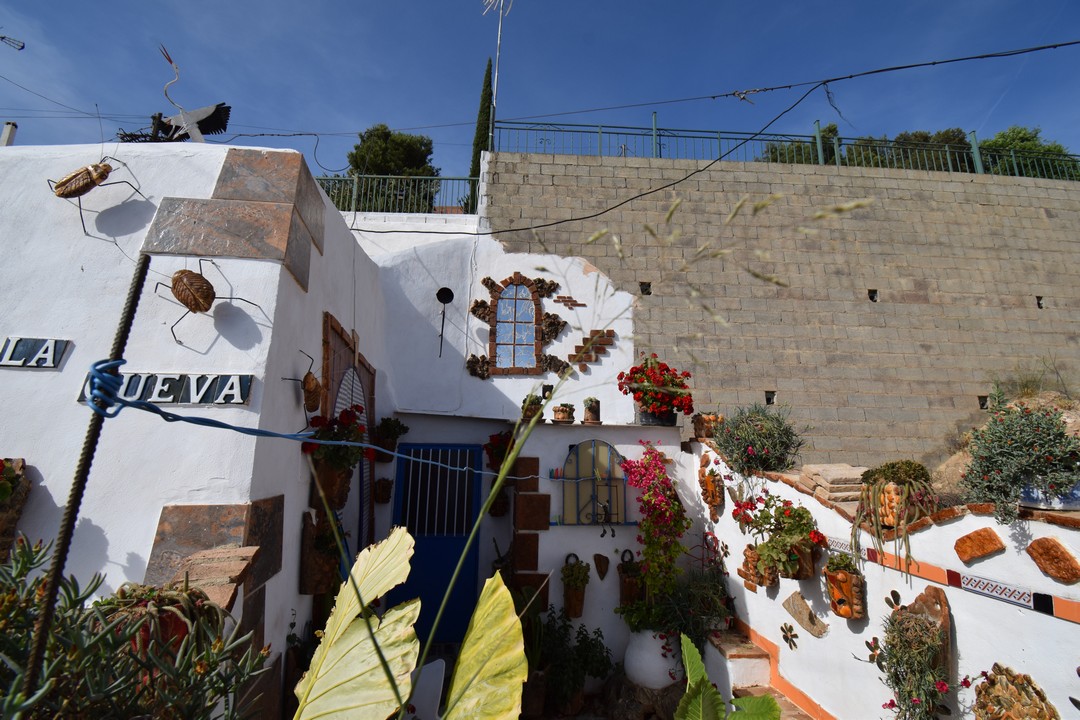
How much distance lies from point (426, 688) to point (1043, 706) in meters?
2.99

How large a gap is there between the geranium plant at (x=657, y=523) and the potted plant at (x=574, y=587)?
574 millimetres

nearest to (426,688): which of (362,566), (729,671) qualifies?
(729,671)

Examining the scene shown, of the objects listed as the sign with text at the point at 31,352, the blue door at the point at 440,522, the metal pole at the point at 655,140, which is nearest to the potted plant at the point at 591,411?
the blue door at the point at 440,522

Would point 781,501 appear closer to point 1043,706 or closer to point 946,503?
point 946,503

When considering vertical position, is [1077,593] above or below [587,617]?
above

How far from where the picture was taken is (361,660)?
0.97 metres

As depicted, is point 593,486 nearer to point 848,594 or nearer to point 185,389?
point 848,594

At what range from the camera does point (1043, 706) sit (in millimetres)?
2293

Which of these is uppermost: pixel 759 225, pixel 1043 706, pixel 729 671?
pixel 759 225

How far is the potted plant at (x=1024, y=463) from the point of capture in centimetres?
240

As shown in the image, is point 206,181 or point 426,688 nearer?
point 426,688

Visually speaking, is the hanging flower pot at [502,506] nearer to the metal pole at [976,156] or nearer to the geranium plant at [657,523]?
the geranium plant at [657,523]

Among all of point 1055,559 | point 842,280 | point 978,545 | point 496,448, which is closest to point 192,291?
point 496,448

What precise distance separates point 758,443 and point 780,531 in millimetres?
853
